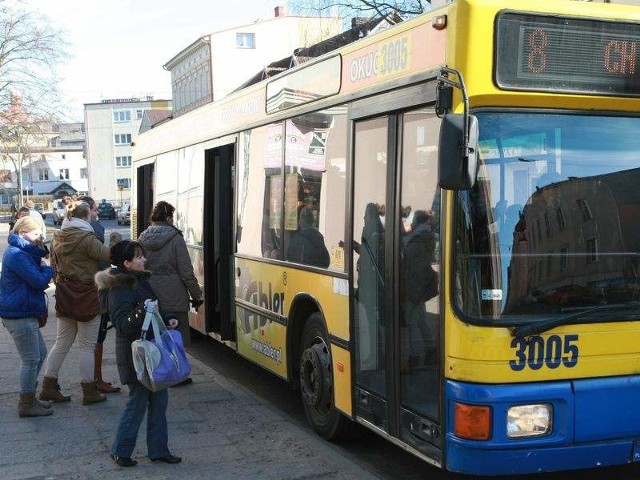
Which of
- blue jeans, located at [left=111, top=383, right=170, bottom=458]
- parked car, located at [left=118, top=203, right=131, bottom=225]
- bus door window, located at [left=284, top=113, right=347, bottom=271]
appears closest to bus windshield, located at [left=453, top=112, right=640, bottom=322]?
bus door window, located at [left=284, top=113, right=347, bottom=271]

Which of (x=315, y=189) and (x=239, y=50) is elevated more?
(x=239, y=50)

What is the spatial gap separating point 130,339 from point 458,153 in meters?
2.68

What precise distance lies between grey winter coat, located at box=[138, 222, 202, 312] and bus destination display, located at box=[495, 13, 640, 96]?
14.3 ft

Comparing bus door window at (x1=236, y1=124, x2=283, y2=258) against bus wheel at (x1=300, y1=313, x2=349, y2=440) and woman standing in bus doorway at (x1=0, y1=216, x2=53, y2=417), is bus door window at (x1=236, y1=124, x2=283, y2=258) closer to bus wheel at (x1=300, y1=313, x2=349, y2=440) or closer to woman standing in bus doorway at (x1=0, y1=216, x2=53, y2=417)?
bus wheel at (x1=300, y1=313, x2=349, y2=440)

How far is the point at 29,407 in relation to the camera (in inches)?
277

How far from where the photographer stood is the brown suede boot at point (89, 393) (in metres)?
7.46

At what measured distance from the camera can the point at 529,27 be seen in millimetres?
4480

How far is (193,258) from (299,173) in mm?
3564

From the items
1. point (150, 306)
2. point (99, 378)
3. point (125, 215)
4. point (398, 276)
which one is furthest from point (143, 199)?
point (125, 215)

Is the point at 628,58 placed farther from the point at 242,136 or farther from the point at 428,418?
the point at 242,136

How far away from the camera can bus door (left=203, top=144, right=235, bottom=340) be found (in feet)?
29.6

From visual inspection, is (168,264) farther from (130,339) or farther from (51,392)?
(130,339)

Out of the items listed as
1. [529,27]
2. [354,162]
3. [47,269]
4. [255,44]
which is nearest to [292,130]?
[354,162]

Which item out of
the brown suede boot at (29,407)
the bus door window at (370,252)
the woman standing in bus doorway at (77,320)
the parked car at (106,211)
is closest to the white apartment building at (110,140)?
the parked car at (106,211)
